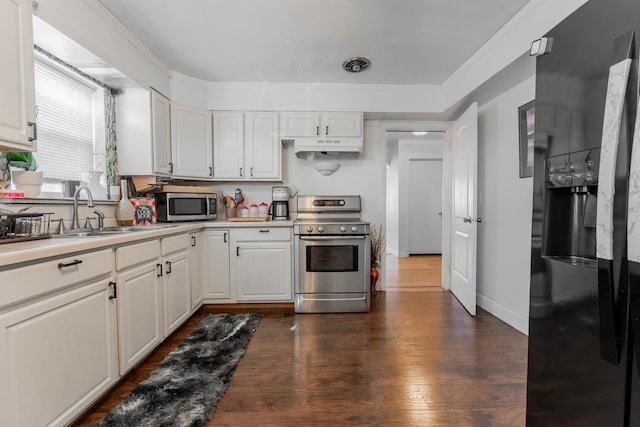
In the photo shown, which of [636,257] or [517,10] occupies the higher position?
[517,10]

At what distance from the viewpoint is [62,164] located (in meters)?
2.22

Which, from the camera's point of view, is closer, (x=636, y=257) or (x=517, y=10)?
(x=636, y=257)

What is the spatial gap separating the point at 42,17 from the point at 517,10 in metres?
2.87

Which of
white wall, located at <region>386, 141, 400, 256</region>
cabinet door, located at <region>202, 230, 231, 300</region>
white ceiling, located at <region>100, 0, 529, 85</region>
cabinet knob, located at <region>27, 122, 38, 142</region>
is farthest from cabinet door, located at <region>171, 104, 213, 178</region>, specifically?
white wall, located at <region>386, 141, 400, 256</region>

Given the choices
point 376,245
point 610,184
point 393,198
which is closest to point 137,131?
point 376,245

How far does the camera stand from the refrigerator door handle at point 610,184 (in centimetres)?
72

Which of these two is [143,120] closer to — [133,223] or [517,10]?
[133,223]

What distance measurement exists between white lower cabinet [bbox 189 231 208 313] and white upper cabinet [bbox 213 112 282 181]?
0.78 metres

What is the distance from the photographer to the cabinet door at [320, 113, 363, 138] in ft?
10.8

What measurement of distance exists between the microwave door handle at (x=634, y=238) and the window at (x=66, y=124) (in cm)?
296

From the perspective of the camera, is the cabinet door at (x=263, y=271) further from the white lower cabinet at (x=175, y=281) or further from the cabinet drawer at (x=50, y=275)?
the cabinet drawer at (x=50, y=275)

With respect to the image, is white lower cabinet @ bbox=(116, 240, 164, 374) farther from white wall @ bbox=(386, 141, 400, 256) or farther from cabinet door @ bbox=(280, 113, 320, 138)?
white wall @ bbox=(386, 141, 400, 256)

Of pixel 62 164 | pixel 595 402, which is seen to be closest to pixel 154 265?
pixel 62 164

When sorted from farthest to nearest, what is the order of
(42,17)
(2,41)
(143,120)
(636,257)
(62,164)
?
(143,120), (62,164), (42,17), (2,41), (636,257)
